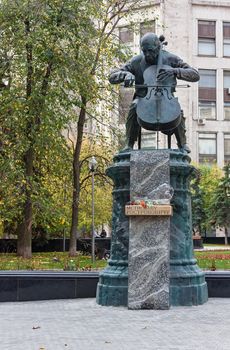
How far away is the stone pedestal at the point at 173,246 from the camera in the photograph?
31.5 ft

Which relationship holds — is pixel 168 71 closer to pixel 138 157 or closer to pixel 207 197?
pixel 138 157

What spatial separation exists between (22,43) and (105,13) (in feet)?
20.2

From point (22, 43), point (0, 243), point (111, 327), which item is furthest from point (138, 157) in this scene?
point (0, 243)

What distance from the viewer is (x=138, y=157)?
31.3 ft

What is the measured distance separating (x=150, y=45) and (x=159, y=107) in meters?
1.08

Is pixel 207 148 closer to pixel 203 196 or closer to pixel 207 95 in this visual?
pixel 207 95

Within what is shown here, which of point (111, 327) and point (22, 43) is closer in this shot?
point (111, 327)

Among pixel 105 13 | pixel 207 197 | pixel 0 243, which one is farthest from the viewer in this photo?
pixel 207 197

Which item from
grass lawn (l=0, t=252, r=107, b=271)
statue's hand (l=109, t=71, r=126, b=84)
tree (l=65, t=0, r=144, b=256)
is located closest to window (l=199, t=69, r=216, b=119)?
tree (l=65, t=0, r=144, b=256)

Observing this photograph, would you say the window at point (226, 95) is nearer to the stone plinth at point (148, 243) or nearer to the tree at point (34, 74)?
the tree at point (34, 74)

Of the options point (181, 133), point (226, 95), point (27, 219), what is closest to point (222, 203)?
point (226, 95)

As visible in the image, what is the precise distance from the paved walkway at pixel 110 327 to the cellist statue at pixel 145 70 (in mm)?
3067

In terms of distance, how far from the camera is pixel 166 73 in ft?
33.6

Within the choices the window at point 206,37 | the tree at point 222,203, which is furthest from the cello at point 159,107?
the window at point 206,37
